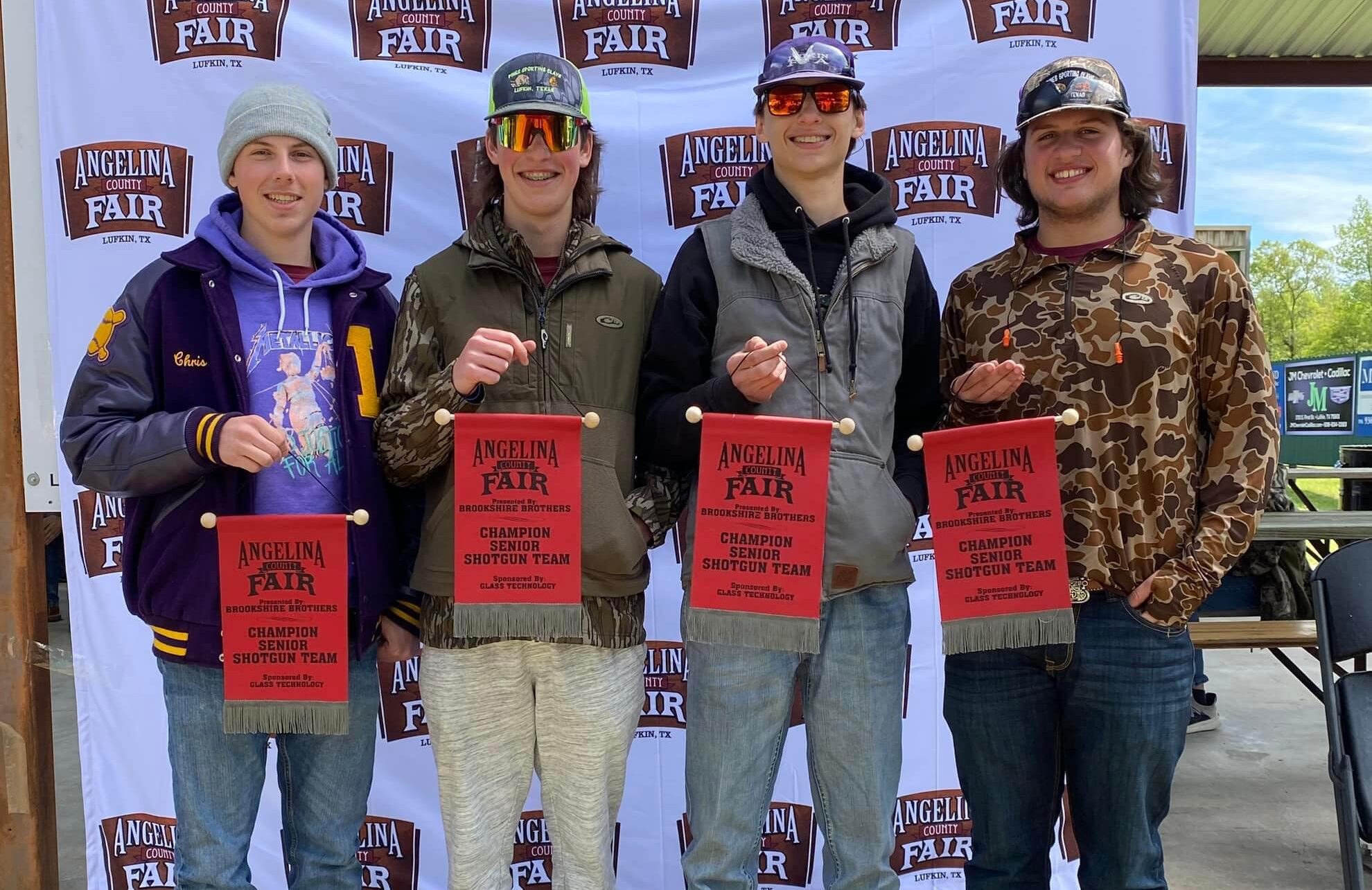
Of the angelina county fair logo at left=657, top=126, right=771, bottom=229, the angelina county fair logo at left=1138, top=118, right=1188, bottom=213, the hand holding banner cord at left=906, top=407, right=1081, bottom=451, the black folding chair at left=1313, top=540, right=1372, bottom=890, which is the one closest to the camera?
the hand holding banner cord at left=906, top=407, right=1081, bottom=451

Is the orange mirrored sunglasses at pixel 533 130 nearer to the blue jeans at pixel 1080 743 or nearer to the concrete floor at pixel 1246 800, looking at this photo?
the blue jeans at pixel 1080 743

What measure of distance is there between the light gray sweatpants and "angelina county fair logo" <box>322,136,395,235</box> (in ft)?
5.12

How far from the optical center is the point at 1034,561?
1.89 m

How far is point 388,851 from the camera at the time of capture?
10.2 ft

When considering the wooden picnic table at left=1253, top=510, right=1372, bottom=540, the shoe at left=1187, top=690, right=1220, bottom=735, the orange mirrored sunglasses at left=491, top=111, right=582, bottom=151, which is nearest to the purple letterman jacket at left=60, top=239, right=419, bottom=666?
the orange mirrored sunglasses at left=491, top=111, right=582, bottom=151

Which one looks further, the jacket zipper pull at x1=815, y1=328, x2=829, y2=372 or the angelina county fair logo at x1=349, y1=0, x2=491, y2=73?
the angelina county fair logo at x1=349, y1=0, x2=491, y2=73

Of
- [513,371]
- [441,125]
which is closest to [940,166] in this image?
[441,125]

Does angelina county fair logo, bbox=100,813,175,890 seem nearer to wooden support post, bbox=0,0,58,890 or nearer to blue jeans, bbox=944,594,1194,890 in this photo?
wooden support post, bbox=0,0,58,890

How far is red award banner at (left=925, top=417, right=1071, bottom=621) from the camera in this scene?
188cm

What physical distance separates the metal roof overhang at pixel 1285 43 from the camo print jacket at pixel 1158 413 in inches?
180

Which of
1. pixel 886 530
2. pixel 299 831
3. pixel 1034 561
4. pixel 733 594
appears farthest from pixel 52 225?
pixel 1034 561

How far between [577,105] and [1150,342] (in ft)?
4.17

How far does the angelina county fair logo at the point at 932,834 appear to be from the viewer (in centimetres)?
313

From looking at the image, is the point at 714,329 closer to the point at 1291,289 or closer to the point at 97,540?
the point at 97,540
